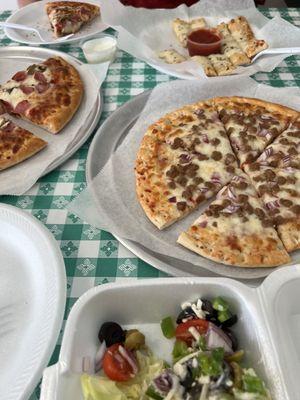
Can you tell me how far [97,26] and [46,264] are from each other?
82.0 inches

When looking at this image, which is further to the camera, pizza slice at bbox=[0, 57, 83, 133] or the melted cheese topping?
the melted cheese topping

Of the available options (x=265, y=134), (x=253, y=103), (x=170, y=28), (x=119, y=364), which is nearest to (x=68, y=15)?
(x=170, y=28)

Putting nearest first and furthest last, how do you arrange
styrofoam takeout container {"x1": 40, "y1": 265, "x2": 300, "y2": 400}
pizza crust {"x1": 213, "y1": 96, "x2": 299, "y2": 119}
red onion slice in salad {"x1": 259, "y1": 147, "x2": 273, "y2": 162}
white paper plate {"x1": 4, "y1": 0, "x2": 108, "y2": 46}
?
styrofoam takeout container {"x1": 40, "y1": 265, "x2": 300, "y2": 400}, red onion slice in salad {"x1": 259, "y1": 147, "x2": 273, "y2": 162}, pizza crust {"x1": 213, "y1": 96, "x2": 299, "y2": 119}, white paper plate {"x1": 4, "y1": 0, "x2": 108, "y2": 46}

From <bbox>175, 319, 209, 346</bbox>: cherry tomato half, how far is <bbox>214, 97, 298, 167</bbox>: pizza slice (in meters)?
1.06

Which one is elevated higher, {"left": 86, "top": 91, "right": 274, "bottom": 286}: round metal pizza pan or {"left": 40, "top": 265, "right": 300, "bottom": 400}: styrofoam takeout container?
{"left": 40, "top": 265, "right": 300, "bottom": 400}: styrofoam takeout container

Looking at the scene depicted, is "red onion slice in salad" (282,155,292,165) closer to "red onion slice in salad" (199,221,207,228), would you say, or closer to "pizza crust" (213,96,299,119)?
"pizza crust" (213,96,299,119)

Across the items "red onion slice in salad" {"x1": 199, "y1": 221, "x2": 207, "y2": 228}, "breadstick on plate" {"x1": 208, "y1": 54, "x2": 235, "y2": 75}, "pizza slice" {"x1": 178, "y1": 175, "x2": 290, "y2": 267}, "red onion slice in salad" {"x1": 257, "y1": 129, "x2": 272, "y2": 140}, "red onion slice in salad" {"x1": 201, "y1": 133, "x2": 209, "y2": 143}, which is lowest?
"red onion slice in salad" {"x1": 199, "y1": 221, "x2": 207, "y2": 228}

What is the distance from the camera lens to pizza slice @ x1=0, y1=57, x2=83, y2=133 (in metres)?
2.31

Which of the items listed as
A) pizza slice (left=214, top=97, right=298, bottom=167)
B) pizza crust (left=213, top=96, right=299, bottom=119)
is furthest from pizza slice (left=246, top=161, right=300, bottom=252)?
pizza crust (left=213, top=96, right=299, bottom=119)

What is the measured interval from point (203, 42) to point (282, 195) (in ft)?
4.31

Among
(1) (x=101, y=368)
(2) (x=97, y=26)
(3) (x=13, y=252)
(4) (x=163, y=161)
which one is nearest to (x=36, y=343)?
(1) (x=101, y=368)

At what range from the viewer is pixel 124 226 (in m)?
1.75

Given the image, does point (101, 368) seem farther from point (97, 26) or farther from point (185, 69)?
point (97, 26)

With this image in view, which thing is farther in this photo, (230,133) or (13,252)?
(230,133)
